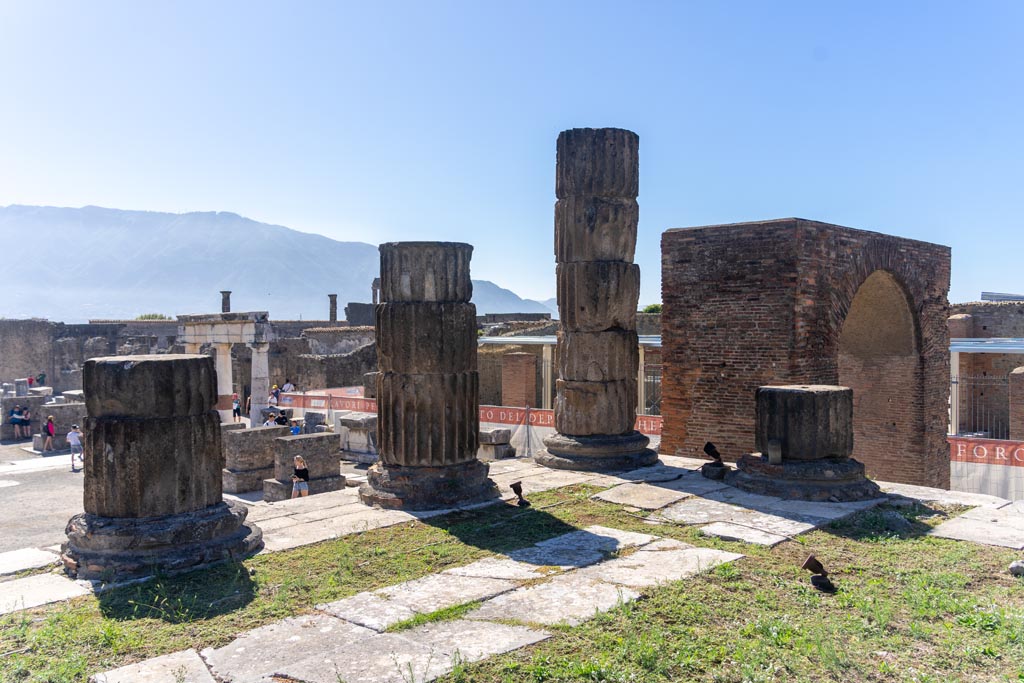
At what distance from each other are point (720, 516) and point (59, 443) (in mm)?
18491

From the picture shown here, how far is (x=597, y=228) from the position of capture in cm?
1025

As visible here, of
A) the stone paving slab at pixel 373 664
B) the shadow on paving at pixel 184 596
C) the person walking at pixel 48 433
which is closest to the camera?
the stone paving slab at pixel 373 664

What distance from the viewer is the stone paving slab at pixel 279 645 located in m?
4.03

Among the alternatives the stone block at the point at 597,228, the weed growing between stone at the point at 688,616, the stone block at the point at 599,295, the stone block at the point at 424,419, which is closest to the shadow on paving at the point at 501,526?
the weed growing between stone at the point at 688,616

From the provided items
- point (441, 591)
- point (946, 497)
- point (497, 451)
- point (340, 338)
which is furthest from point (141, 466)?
point (340, 338)

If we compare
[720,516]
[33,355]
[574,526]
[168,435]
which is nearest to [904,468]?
[720,516]

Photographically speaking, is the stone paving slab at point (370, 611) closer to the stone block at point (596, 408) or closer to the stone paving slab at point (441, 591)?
the stone paving slab at point (441, 591)

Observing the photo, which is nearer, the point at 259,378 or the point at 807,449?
the point at 807,449

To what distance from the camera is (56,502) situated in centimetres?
1389

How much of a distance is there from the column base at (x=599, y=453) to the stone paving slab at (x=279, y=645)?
18.3 feet

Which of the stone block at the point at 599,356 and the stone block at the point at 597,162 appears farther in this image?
the stone block at the point at 599,356

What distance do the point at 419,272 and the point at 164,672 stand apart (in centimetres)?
478

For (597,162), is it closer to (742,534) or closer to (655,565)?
(742,534)

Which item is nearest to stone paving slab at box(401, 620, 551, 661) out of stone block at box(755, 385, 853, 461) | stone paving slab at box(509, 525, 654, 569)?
stone paving slab at box(509, 525, 654, 569)
